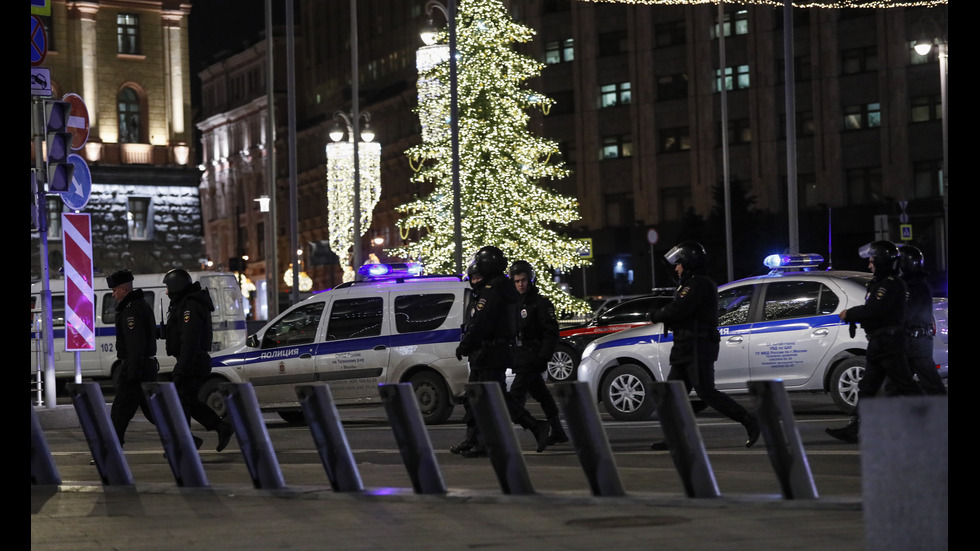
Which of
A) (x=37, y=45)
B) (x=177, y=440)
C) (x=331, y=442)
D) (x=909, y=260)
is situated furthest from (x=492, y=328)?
(x=37, y=45)

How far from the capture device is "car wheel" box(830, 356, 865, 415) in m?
17.0

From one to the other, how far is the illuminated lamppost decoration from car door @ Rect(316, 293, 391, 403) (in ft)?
71.2

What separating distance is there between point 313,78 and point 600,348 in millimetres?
85299

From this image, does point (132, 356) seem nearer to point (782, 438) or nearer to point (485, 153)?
point (782, 438)

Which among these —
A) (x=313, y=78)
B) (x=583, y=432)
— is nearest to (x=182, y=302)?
(x=583, y=432)

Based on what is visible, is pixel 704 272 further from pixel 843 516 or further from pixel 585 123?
pixel 585 123

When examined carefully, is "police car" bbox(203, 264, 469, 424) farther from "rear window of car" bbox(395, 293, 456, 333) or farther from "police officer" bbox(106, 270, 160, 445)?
"police officer" bbox(106, 270, 160, 445)

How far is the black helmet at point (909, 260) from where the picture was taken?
1417 cm

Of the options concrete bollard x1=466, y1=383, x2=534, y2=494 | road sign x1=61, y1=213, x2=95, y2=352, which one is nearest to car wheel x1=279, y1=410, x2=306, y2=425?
road sign x1=61, y1=213, x2=95, y2=352

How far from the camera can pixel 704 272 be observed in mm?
14195

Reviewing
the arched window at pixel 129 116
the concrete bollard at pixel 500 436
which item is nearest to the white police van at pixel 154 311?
the concrete bollard at pixel 500 436

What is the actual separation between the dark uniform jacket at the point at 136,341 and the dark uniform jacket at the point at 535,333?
331cm

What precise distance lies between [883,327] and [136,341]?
6531 mm

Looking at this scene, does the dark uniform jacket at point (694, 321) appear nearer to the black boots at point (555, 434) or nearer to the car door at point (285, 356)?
the black boots at point (555, 434)
